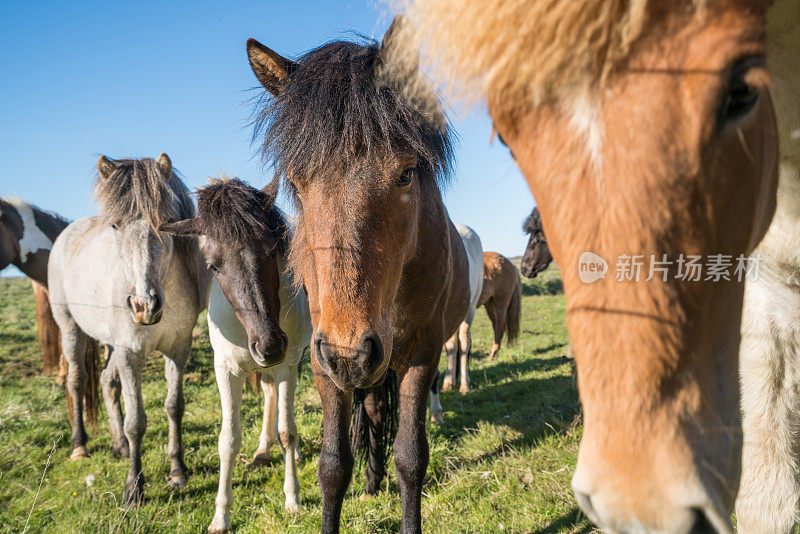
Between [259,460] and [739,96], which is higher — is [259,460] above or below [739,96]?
below

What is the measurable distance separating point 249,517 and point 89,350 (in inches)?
139

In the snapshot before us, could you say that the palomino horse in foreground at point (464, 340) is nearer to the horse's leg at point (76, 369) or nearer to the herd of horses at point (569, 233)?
the herd of horses at point (569, 233)

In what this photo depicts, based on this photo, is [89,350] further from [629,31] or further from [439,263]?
[629,31]

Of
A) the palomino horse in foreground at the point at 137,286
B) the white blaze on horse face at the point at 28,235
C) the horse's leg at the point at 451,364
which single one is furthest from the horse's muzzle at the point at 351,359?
the white blaze on horse face at the point at 28,235

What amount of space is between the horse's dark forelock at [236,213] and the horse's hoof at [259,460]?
2.31 m

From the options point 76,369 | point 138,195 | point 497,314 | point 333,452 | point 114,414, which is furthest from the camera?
point 497,314

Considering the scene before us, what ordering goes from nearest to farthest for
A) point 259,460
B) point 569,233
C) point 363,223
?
point 569,233 → point 363,223 → point 259,460

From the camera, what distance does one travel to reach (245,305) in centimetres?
309

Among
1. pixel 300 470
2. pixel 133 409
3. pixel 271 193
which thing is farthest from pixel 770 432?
pixel 133 409

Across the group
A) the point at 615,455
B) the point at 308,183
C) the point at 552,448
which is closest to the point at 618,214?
the point at 615,455

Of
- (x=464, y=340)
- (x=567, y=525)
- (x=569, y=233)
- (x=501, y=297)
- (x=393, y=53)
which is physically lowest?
(x=567, y=525)

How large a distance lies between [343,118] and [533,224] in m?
8.53

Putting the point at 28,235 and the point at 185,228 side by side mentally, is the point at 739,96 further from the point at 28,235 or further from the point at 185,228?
the point at 28,235

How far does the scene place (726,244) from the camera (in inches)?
36.8
